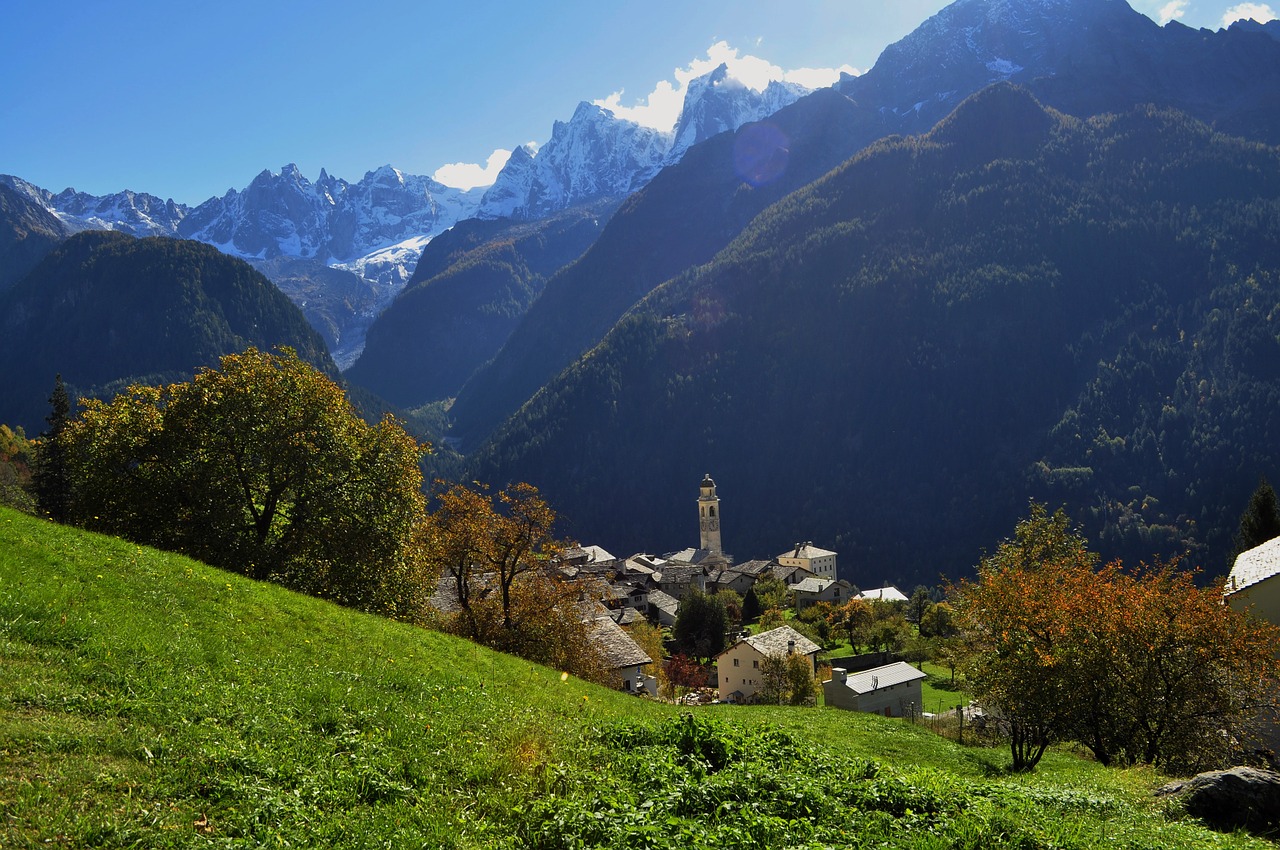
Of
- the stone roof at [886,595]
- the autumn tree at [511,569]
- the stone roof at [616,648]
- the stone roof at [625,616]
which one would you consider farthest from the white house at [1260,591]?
the stone roof at [886,595]

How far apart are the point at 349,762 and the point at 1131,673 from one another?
80.4 ft

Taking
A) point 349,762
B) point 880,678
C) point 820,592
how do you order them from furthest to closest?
1. point 820,592
2. point 880,678
3. point 349,762

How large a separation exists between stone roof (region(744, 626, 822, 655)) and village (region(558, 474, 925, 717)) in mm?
90

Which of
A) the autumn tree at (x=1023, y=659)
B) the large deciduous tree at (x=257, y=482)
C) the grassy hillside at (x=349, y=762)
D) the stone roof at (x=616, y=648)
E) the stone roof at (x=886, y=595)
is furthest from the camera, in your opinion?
the stone roof at (x=886, y=595)

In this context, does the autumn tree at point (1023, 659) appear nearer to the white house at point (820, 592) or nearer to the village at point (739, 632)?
the village at point (739, 632)

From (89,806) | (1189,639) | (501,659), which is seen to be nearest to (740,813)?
(89,806)

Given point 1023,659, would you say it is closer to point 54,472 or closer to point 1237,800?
point 1237,800

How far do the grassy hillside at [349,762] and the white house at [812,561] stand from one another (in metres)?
136

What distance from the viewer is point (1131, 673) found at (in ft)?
82.7

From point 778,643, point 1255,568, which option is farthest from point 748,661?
point 1255,568

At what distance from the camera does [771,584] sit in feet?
394

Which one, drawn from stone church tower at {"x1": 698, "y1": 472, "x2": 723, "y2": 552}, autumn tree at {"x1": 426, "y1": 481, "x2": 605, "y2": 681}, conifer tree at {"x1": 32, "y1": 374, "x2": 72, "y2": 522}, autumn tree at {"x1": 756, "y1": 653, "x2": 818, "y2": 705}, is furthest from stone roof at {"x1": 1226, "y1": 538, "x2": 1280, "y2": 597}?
stone church tower at {"x1": 698, "y1": 472, "x2": 723, "y2": 552}

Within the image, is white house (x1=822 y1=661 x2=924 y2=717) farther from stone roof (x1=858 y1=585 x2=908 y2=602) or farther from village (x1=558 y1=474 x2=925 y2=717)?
stone roof (x1=858 y1=585 x2=908 y2=602)

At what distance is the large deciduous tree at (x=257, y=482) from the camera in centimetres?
2728
